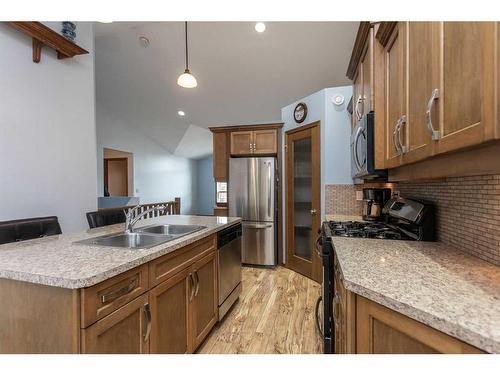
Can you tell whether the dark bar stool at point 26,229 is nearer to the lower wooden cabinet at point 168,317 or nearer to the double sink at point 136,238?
the double sink at point 136,238

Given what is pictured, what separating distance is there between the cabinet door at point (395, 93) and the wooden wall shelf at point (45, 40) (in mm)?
2576

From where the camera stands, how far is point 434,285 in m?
0.87

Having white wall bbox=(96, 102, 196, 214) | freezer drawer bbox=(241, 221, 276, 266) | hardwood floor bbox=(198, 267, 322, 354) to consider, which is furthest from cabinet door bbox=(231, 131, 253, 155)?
white wall bbox=(96, 102, 196, 214)

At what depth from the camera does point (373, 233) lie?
173 centimetres

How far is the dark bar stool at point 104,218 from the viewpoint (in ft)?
7.21

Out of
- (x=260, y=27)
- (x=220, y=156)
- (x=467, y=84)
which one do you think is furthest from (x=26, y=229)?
(x=260, y=27)

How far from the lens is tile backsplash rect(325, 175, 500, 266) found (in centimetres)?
106

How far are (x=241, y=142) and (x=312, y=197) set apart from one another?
4.54ft

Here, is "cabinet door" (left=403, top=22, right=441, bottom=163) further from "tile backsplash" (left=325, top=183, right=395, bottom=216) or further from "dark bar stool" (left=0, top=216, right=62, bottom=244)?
"dark bar stool" (left=0, top=216, right=62, bottom=244)

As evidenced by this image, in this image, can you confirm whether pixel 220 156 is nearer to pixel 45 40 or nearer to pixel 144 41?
pixel 144 41

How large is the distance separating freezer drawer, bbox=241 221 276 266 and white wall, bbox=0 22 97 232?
205 centimetres
